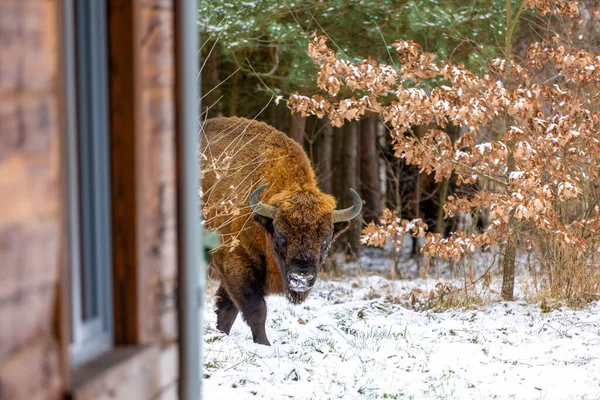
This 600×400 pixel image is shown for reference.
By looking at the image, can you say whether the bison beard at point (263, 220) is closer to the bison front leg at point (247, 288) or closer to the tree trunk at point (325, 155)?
the bison front leg at point (247, 288)

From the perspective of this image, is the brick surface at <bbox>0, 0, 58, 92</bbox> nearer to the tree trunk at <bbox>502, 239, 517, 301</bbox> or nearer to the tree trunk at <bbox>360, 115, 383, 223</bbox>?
the tree trunk at <bbox>502, 239, 517, 301</bbox>

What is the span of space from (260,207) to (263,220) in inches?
8.3

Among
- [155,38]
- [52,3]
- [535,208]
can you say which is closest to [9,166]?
[52,3]

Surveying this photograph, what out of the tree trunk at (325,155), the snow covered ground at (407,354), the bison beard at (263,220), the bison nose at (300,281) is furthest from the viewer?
the tree trunk at (325,155)

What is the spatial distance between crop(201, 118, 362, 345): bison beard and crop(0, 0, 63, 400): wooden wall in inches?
230

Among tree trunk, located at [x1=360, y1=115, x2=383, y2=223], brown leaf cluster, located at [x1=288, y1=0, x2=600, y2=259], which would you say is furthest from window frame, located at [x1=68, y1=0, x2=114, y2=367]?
tree trunk, located at [x1=360, y1=115, x2=383, y2=223]

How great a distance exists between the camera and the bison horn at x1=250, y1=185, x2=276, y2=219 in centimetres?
812

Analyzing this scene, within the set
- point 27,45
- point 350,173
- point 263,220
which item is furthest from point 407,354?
point 350,173

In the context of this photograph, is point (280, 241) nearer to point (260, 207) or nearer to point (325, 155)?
point (260, 207)

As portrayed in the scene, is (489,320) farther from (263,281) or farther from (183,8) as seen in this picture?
(183,8)

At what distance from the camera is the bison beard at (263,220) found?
316 inches

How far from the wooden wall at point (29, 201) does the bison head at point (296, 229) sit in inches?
237

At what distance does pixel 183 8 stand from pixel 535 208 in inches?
257

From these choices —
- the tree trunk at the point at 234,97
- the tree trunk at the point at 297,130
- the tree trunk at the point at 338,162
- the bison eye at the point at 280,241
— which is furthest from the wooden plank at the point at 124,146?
the tree trunk at the point at 338,162
